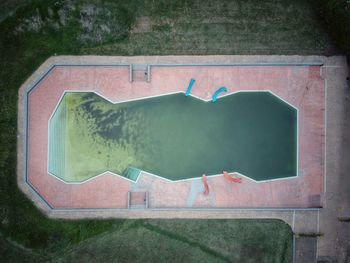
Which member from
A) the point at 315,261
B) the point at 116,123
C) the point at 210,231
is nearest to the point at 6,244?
the point at 116,123

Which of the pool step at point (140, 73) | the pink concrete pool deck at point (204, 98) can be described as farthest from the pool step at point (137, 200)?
the pool step at point (140, 73)

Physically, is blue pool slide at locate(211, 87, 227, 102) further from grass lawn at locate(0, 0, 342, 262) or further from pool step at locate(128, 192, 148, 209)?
pool step at locate(128, 192, 148, 209)

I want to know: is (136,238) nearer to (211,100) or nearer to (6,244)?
(6,244)

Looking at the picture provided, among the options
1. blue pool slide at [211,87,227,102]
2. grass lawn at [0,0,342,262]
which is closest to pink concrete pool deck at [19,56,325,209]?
blue pool slide at [211,87,227,102]

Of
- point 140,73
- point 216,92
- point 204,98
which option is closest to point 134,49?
point 140,73

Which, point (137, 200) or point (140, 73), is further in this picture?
point (140, 73)

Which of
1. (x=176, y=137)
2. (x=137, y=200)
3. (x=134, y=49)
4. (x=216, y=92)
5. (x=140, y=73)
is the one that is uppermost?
(x=134, y=49)

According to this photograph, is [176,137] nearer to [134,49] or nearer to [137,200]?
[137,200]

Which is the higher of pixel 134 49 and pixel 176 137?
pixel 134 49

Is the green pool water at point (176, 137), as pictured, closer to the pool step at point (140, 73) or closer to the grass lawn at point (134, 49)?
the pool step at point (140, 73)
